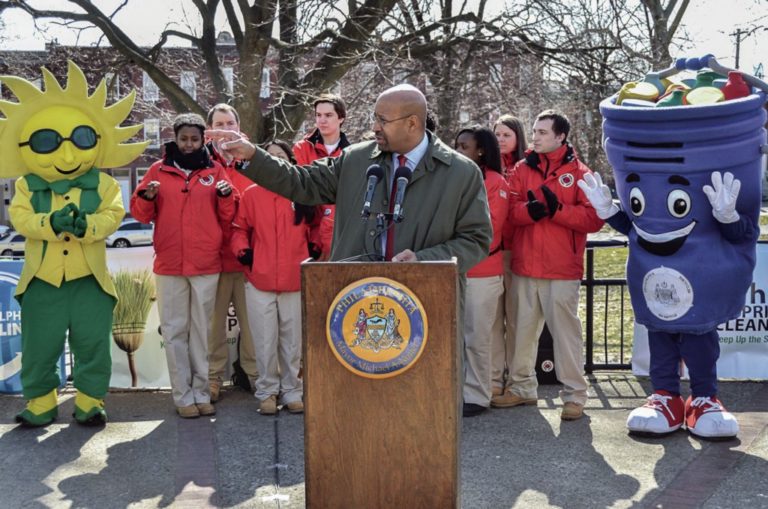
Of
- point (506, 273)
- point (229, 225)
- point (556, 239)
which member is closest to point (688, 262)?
point (556, 239)

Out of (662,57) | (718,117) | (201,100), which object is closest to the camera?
(718,117)

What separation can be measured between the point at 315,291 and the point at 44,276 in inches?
122

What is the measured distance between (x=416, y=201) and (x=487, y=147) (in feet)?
7.47

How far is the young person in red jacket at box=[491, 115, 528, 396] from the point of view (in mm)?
6570

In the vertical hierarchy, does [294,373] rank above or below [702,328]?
below

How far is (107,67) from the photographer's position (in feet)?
46.2

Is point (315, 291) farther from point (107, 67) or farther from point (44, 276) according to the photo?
point (107, 67)

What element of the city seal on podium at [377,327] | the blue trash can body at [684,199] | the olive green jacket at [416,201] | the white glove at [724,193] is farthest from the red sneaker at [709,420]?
the city seal on podium at [377,327]

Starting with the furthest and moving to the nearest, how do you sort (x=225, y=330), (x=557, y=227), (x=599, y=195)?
(x=225, y=330) → (x=557, y=227) → (x=599, y=195)

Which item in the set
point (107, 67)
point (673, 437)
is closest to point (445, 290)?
point (673, 437)

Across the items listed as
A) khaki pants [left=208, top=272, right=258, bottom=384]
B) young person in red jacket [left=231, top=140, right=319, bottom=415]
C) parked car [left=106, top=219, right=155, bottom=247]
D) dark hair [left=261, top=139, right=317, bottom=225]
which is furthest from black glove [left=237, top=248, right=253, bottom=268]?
parked car [left=106, top=219, right=155, bottom=247]

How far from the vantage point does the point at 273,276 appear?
6148 mm

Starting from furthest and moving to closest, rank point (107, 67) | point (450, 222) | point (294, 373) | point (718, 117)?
point (107, 67), point (294, 373), point (718, 117), point (450, 222)

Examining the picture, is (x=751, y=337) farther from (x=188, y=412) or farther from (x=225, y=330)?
(x=188, y=412)
